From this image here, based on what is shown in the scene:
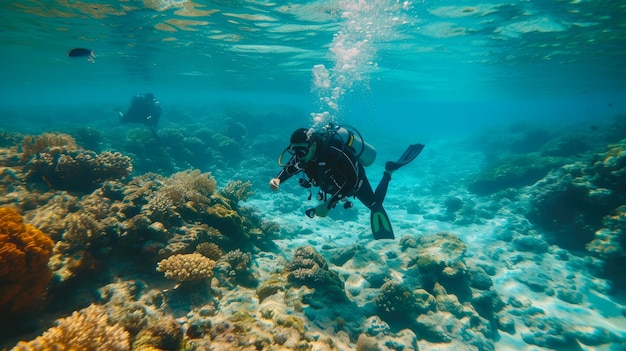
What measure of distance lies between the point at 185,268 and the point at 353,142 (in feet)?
13.4

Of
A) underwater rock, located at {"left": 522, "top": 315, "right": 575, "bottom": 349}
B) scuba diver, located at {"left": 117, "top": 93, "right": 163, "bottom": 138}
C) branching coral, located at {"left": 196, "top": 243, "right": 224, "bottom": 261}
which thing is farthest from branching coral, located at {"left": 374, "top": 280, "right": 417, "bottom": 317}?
scuba diver, located at {"left": 117, "top": 93, "right": 163, "bottom": 138}

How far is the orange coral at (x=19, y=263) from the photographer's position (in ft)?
11.1

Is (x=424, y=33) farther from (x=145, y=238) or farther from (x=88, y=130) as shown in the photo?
(x=88, y=130)

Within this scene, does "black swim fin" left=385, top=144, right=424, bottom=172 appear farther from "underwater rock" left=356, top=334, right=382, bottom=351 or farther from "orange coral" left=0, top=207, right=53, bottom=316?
"orange coral" left=0, top=207, right=53, bottom=316

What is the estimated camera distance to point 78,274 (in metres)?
4.71

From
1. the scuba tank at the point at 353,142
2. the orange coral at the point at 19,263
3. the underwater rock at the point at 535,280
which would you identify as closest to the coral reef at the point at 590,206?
the underwater rock at the point at 535,280

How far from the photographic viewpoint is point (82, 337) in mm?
2793

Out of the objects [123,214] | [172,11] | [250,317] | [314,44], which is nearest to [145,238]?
[123,214]

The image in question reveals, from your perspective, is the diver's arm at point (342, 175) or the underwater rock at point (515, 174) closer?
the diver's arm at point (342, 175)

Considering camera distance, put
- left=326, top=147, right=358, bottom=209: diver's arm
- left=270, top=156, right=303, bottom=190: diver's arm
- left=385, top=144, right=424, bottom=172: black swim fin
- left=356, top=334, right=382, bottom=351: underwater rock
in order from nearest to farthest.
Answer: left=356, top=334, right=382, bottom=351: underwater rock < left=326, top=147, right=358, bottom=209: diver's arm < left=270, top=156, right=303, bottom=190: diver's arm < left=385, top=144, right=424, bottom=172: black swim fin

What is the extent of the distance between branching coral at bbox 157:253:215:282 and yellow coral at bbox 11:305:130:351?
175cm

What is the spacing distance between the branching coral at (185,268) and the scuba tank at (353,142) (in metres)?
3.49

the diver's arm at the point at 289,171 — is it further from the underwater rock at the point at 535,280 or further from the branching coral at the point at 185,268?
the underwater rock at the point at 535,280

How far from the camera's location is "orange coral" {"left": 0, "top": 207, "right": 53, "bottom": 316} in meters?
3.39
